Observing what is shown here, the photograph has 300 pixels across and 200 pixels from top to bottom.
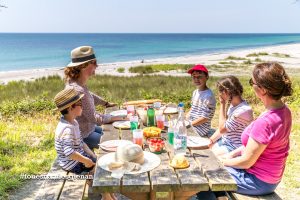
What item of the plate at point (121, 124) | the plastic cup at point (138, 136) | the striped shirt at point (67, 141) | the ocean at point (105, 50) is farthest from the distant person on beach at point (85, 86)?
the ocean at point (105, 50)

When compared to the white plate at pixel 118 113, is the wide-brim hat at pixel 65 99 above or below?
above

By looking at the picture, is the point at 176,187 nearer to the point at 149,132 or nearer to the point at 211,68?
the point at 149,132

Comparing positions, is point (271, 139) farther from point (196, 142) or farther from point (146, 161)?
point (146, 161)

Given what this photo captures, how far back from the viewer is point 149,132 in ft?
12.3

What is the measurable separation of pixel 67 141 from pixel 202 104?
243 cm

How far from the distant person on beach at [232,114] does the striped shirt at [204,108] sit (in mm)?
562

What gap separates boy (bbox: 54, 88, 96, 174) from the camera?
3.50 m

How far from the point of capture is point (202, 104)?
5.18 meters

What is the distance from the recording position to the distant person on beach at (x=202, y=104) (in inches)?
201

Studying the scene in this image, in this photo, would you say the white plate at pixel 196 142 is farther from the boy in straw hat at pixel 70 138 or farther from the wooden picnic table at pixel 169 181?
the boy in straw hat at pixel 70 138

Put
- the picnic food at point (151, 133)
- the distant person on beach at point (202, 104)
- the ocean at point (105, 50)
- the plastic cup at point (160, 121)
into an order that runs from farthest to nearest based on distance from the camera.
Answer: the ocean at point (105, 50) < the distant person on beach at point (202, 104) < the plastic cup at point (160, 121) < the picnic food at point (151, 133)

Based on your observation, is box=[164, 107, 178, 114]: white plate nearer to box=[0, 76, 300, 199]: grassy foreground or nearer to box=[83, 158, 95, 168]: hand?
box=[83, 158, 95, 168]: hand

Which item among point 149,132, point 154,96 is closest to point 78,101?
point 149,132

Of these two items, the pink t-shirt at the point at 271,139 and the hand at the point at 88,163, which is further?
the hand at the point at 88,163
